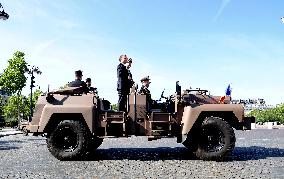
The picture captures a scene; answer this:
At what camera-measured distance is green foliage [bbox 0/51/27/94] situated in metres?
47.7

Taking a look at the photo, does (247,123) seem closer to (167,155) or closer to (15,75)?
(167,155)

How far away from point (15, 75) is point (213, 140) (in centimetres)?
4301

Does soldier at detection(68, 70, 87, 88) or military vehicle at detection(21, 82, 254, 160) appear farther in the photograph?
soldier at detection(68, 70, 87, 88)

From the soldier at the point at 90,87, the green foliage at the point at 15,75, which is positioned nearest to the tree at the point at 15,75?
the green foliage at the point at 15,75

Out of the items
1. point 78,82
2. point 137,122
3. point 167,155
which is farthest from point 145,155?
point 78,82

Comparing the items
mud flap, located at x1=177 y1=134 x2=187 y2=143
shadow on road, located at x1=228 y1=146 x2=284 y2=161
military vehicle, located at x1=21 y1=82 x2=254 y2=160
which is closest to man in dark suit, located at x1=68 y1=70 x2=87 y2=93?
military vehicle, located at x1=21 y1=82 x2=254 y2=160

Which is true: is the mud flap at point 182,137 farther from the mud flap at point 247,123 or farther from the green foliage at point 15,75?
the green foliage at point 15,75

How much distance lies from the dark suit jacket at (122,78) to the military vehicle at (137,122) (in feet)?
0.76

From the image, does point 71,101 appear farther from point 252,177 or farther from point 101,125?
point 252,177

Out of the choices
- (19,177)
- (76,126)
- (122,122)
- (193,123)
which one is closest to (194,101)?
(193,123)

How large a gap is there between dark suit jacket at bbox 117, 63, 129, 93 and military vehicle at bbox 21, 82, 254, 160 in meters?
0.23

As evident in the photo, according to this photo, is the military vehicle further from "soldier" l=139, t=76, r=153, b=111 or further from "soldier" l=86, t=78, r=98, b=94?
"soldier" l=86, t=78, r=98, b=94

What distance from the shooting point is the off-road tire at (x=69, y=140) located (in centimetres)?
835

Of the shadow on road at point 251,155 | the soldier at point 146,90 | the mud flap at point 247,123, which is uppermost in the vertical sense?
the soldier at point 146,90
